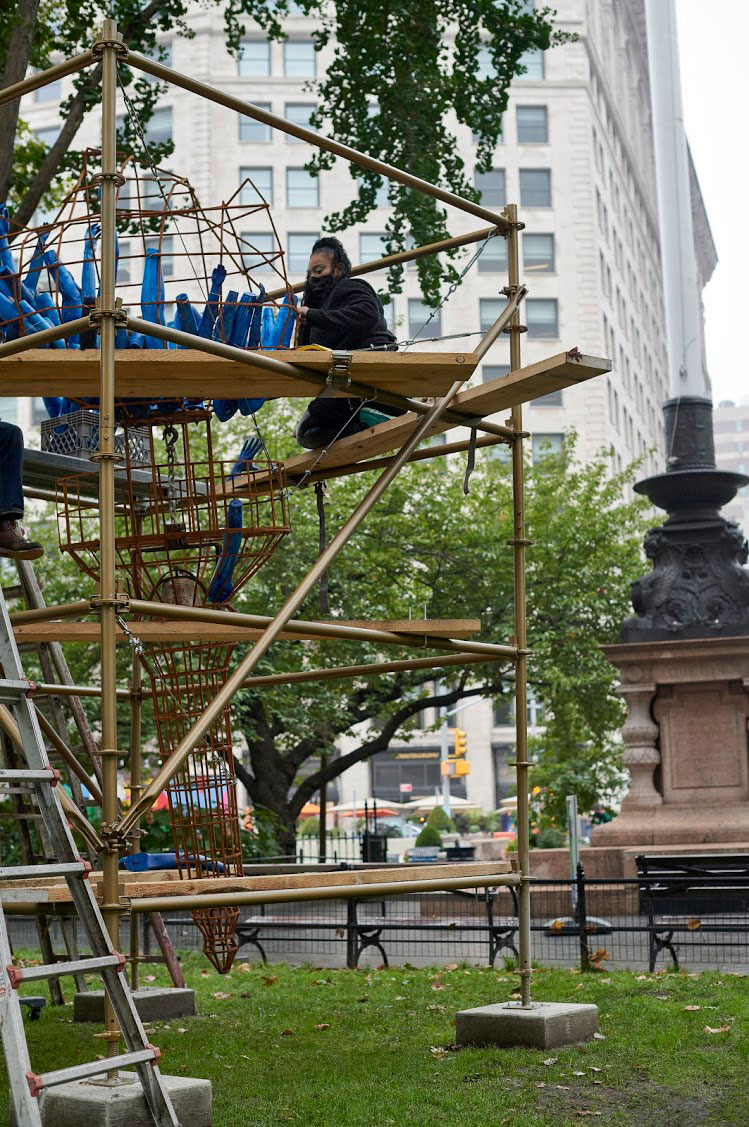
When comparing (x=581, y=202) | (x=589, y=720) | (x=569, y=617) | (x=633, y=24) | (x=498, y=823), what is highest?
(x=633, y=24)

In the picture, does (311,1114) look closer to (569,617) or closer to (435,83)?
(435,83)

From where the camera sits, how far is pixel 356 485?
2975 centimetres

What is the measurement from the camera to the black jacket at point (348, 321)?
7.32 m

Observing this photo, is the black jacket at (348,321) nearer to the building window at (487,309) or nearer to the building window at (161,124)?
the building window at (487,309)

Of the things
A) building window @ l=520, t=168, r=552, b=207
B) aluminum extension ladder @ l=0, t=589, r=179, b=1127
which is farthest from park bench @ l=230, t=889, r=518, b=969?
building window @ l=520, t=168, r=552, b=207

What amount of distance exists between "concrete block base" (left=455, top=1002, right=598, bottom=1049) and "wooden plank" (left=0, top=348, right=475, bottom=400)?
3442mm

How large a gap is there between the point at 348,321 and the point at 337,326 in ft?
0.21

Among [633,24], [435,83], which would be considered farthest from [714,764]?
[633,24]

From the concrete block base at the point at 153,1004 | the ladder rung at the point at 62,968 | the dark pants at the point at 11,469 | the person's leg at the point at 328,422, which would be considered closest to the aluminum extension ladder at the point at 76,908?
the ladder rung at the point at 62,968

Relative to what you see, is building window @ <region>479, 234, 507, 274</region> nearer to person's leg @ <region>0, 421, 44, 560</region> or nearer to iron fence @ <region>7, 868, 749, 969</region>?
iron fence @ <region>7, 868, 749, 969</region>

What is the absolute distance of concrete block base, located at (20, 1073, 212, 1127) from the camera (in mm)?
5254

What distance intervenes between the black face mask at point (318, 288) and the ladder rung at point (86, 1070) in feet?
14.0

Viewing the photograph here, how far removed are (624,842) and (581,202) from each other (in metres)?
52.2

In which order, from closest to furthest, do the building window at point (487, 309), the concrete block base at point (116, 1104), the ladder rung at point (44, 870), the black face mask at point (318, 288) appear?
the ladder rung at point (44, 870) → the concrete block base at point (116, 1104) → the black face mask at point (318, 288) → the building window at point (487, 309)
